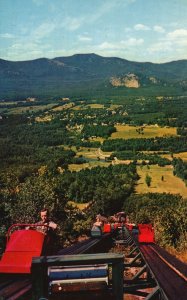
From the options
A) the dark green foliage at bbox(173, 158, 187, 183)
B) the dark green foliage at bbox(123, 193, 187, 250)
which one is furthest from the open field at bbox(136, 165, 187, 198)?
the dark green foliage at bbox(123, 193, 187, 250)

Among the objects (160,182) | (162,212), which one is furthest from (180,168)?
(162,212)

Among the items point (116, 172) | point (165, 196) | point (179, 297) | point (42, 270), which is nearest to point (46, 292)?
point (42, 270)

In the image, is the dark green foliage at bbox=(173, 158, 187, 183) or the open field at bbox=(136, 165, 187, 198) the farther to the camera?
the dark green foliage at bbox=(173, 158, 187, 183)

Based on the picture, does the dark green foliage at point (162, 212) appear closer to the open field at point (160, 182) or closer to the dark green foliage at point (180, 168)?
the open field at point (160, 182)

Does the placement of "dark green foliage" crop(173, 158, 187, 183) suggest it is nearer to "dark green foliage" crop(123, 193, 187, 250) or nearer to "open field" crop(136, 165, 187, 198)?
"open field" crop(136, 165, 187, 198)

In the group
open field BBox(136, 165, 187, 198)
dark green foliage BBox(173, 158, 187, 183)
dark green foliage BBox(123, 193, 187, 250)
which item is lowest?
open field BBox(136, 165, 187, 198)

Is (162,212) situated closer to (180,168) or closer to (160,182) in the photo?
(160,182)

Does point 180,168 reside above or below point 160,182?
above

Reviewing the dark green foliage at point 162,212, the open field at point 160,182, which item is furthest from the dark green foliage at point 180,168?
the dark green foliage at point 162,212
